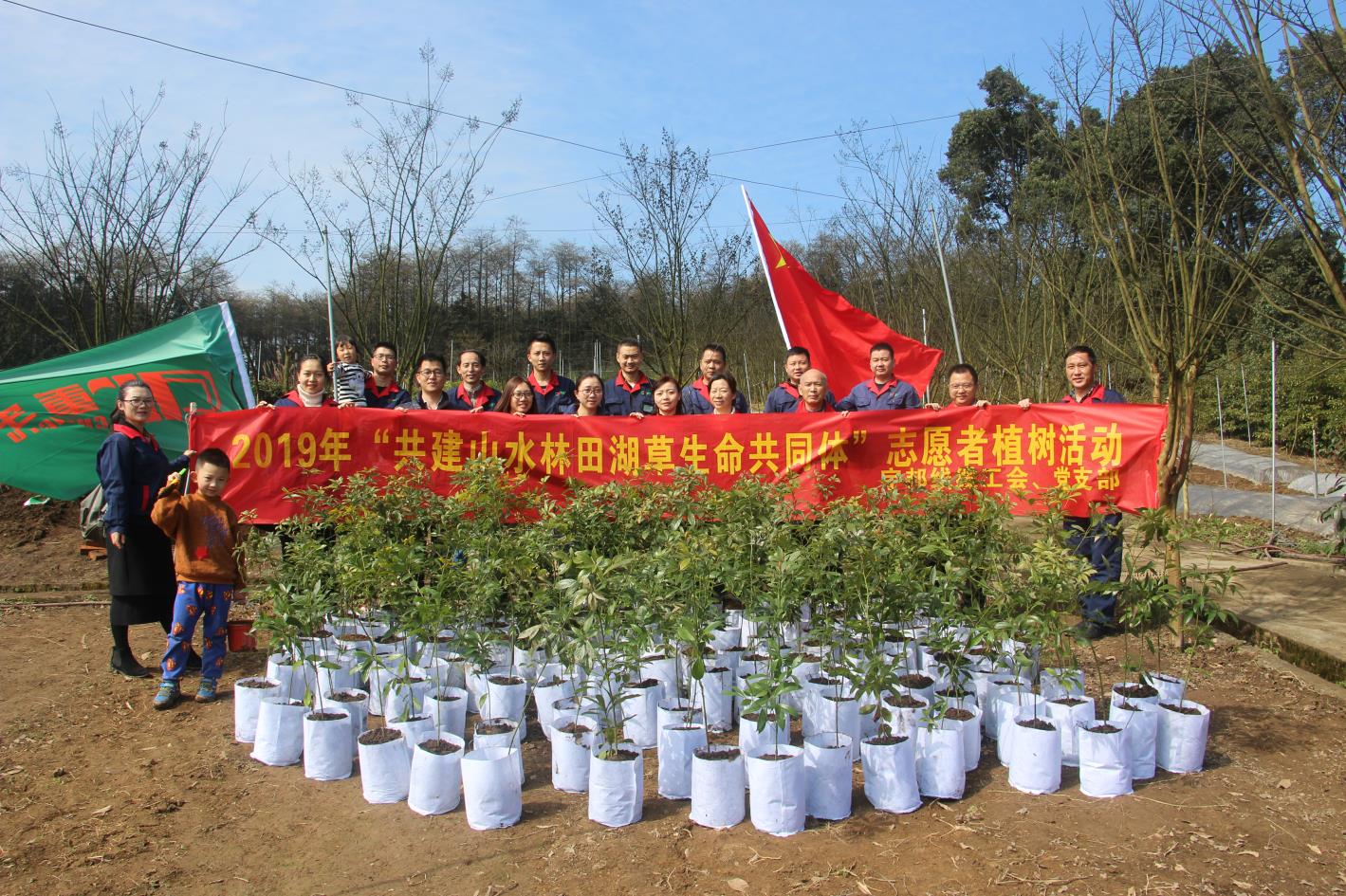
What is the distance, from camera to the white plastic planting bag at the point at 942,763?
332 centimetres

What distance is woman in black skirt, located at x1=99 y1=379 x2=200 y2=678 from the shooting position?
4605mm

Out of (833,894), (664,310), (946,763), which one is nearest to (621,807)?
(833,894)

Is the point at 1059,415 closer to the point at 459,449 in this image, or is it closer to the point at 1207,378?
the point at 459,449

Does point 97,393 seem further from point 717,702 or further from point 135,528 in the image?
point 717,702

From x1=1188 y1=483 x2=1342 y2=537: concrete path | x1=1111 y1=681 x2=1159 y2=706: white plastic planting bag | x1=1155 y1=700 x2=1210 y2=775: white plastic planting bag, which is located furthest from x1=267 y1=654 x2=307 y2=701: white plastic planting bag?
x1=1188 y1=483 x2=1342 y2=537: concrete path

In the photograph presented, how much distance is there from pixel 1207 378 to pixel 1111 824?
15.8m

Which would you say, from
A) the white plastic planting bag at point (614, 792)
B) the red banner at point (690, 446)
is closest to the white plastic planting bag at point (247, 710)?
the white plastic planting bag at point (614, 792)

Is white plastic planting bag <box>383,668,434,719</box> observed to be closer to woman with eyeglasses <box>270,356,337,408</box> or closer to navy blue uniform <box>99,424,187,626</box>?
navy blue uniform <box>99,424,187,626</box>

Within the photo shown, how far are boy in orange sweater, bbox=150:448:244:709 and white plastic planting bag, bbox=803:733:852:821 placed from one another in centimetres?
288

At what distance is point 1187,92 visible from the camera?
17.4 ft

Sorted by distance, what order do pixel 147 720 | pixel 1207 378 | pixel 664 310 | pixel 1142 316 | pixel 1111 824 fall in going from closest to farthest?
1. pixel 1111 824
2. pixel 147 720
3. pixel 1142 316
4. pixel 664 310
5. pixel 1207 378

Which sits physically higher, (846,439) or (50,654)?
(846,439)

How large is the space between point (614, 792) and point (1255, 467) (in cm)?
1245

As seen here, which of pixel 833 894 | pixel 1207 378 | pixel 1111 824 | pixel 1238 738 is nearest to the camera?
pixel 833 894
